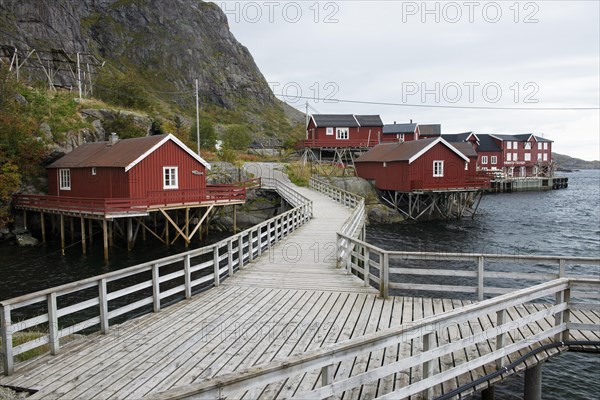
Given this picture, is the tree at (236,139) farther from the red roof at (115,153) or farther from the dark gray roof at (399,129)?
the red roof at (115,153)

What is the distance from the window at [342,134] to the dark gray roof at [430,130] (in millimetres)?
19855

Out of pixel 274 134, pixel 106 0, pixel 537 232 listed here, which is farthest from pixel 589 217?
pixel 106 0

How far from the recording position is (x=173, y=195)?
87.1 feet

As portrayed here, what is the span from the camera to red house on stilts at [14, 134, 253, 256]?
24.9 meters

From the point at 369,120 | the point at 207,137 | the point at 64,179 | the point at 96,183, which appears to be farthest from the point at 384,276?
the point at 369,120

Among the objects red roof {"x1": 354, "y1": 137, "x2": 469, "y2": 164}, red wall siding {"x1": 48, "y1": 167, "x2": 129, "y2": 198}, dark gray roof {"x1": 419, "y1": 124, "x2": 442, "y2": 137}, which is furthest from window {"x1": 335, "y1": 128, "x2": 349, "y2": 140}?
red wall siding {"x1": 48, "y1": 167, "x2": 129, "y2": 198}

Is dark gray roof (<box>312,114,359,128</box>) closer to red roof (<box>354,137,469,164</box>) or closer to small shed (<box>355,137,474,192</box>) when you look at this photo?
red roof (<box>354,137,469,164</box>)

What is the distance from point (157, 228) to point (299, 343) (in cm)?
2561

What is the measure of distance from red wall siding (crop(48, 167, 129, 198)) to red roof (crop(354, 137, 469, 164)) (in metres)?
23.3

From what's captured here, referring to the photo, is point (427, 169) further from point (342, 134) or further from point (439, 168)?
point (342, 134)

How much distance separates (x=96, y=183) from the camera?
91.0 feet

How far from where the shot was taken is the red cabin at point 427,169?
38719mm

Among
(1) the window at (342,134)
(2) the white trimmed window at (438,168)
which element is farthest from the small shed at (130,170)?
(1) the window at (342,134)

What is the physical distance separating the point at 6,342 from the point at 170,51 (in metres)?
106
